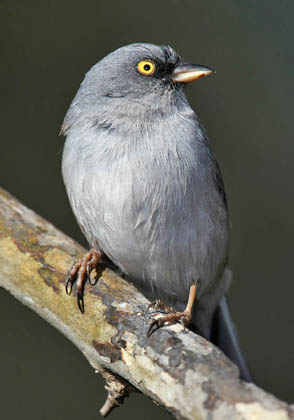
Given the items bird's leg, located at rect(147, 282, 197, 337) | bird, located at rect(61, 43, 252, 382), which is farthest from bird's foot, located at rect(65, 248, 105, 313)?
bird's leg, located at rect(147, 282, 197, 337)

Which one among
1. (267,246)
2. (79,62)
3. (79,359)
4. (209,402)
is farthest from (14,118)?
(209,402)

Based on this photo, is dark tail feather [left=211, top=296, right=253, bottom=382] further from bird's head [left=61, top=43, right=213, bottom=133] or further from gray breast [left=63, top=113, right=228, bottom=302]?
bird's head [left=61, top=43, right=213, bottom=133]

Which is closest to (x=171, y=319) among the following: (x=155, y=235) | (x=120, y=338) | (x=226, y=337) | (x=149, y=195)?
(x=120, y=338)

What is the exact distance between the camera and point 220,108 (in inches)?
303

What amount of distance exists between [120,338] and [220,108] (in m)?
4.75

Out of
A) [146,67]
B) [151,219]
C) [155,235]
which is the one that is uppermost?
[146,67]

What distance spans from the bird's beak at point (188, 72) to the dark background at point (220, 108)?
2899mm

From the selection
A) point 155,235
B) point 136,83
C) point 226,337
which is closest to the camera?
point 155,235

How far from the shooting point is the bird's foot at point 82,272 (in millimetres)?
4051

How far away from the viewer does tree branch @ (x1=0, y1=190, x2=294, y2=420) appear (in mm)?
2768

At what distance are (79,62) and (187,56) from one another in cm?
136

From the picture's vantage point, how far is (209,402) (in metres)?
2.77

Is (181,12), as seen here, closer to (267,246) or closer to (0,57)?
(0,57)

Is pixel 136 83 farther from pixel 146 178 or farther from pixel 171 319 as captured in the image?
pixel 171 319
